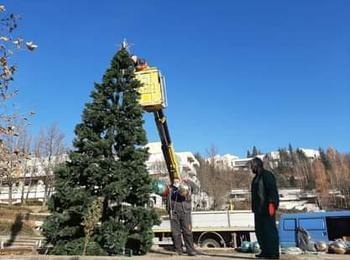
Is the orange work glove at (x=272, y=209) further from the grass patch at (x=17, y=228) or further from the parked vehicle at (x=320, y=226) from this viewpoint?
the grass patch at (x=17, y=228)

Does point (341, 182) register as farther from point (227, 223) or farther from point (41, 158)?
point (227, 223)

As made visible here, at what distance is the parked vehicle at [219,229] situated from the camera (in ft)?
65.7

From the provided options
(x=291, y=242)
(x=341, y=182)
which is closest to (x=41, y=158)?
(x=291, y=242)

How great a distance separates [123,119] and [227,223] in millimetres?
10827

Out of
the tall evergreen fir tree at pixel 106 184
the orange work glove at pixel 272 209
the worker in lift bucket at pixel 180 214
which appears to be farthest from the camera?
the tall evergreen fir tree at pixel 106 184

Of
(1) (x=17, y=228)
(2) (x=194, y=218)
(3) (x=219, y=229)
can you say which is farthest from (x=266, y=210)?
(1) (x=17, y=228)

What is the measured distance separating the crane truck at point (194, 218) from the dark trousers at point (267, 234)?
Result: 32.9 ft

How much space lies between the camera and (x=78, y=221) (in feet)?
36.8

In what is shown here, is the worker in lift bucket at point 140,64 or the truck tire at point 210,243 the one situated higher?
the worker in lift bucket at point 140,64

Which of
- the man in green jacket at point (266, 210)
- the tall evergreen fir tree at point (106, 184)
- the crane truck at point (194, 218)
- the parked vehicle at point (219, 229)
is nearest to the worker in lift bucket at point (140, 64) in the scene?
the crane truck at point (194, 218)

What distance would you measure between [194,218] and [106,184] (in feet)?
35.9

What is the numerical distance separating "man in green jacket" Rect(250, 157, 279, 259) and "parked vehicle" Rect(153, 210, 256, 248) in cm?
1273

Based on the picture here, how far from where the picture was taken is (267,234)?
7.14 m

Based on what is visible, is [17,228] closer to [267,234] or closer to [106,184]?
[106,184]
